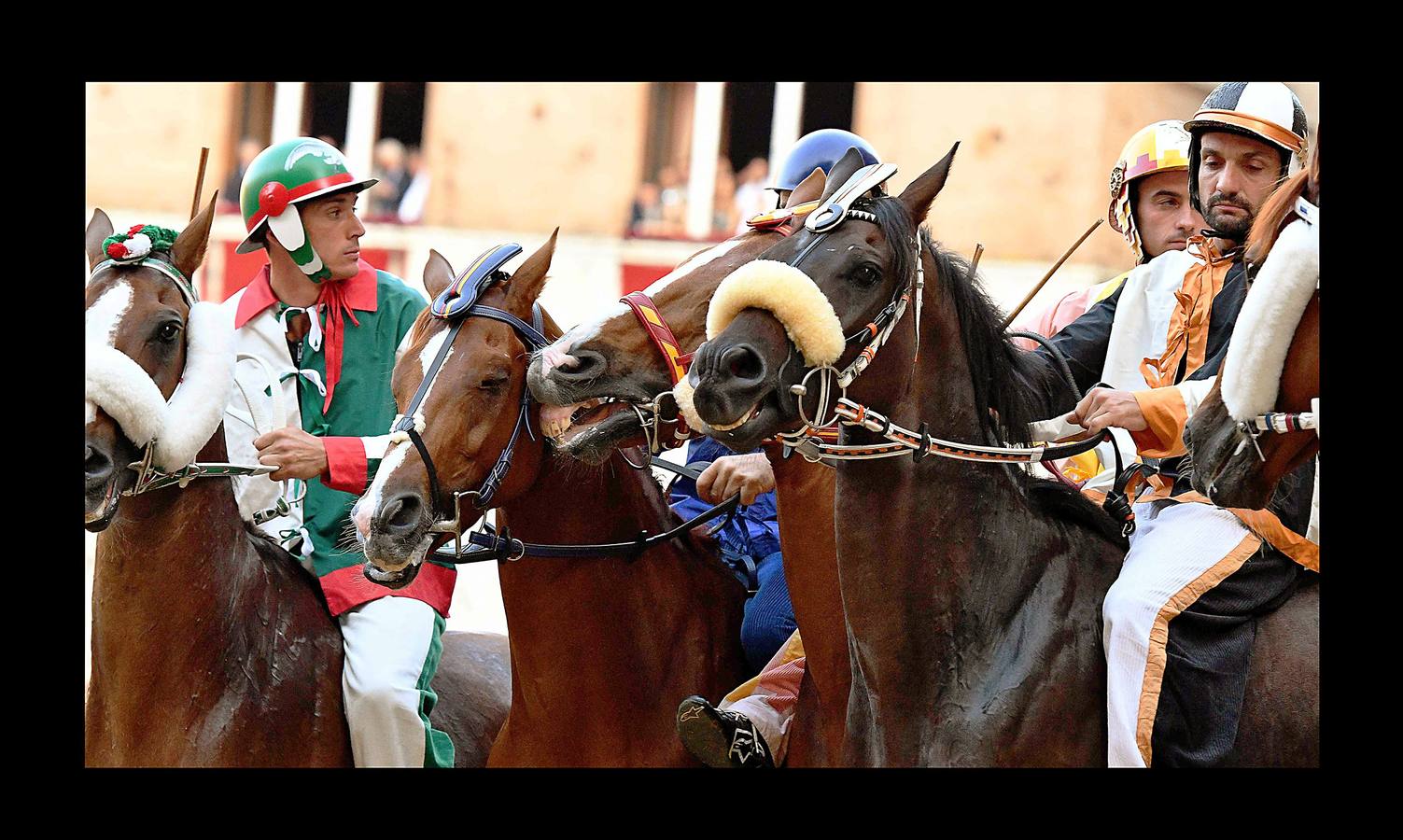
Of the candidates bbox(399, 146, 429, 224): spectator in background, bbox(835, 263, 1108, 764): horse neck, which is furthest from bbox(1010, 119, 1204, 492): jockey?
bbox(399, 146, 429, 224): spectator in background

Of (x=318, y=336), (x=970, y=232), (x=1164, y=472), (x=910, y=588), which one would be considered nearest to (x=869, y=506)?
(x=910, y=588)

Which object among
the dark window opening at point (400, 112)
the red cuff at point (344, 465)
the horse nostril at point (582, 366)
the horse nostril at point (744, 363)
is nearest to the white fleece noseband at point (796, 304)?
the horse nostril at point (744, 363)

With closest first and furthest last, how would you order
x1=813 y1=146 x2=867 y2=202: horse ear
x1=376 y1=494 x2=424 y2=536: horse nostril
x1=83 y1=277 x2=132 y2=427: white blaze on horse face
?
x1=813 y1=146 x2=867 y2=202: horse ear
x1=376 y1=494 x2=424 y2=536: horse nostril
x1=83 y1=277 x2=132 y2=427: white blaze on horse face

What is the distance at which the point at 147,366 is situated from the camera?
16.0ft

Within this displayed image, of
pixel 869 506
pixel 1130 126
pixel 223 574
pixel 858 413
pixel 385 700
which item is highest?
pixel 1130 126

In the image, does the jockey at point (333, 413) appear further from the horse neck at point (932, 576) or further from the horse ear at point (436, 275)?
the horse neck at point (932, 576)

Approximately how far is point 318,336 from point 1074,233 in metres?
13.6

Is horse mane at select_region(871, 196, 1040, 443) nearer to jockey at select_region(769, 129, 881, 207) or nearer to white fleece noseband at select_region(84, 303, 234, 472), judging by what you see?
jockey at select_region(769, 129, 881, 207)

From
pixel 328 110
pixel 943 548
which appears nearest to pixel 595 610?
pixel 943 548

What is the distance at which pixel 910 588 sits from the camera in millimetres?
4133

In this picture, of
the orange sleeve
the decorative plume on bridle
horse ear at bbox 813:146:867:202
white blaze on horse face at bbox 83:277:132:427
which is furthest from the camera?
white blaze on horse face at bbox 83:277:132:427

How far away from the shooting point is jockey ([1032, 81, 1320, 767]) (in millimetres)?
3896

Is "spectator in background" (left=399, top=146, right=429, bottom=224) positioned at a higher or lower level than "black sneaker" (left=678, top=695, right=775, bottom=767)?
higher

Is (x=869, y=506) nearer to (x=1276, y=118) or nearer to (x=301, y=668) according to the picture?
(x=1276, y=118)
